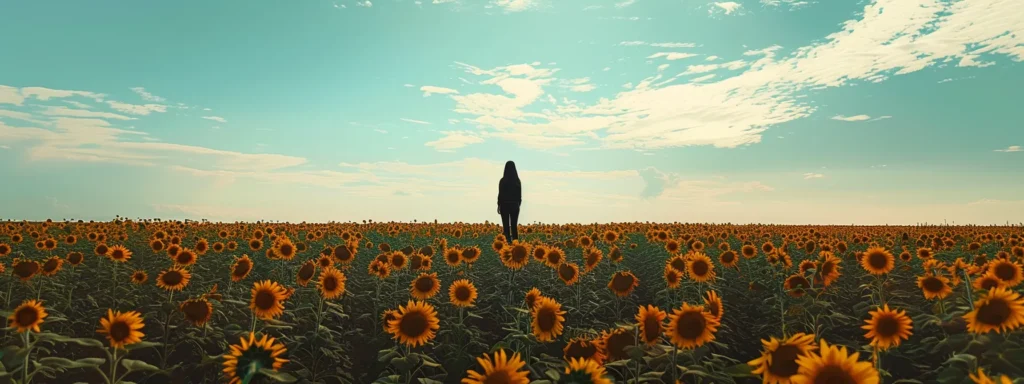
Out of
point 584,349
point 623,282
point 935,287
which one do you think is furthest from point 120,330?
point 935,287

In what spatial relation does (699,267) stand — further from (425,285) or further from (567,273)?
A: (425,285)

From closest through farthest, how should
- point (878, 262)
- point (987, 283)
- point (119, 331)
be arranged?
point (119, 331)
point (987, 283)
point (878, 262)

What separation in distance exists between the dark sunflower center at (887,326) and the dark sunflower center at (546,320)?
249cm

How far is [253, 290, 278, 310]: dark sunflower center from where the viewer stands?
5734mm

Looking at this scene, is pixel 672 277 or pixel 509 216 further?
pixel 509 216

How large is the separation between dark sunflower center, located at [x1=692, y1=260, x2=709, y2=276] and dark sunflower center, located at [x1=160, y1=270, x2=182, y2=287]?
7.14 meters

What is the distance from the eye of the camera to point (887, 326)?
4.45 meters

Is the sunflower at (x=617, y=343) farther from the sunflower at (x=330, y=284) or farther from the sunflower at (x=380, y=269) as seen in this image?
the sunflower at (x=380, y=269)

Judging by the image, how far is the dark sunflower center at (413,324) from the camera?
507 cm

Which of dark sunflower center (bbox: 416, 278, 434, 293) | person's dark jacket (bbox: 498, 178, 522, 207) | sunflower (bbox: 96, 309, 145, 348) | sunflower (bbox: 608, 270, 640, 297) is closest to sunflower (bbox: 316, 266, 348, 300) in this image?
dark sunflower center (bbox: 416, 278, 434, 293)

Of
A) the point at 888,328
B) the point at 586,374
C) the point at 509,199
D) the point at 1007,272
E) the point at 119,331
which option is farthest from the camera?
the point at 509,199

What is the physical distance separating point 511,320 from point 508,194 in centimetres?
788

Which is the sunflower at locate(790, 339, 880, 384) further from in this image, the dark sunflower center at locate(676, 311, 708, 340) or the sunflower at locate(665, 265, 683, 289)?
the sunflower at locate(665, 265, 683, 289)

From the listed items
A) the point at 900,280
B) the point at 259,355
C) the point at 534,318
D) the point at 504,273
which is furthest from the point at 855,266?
the point at 259,355
